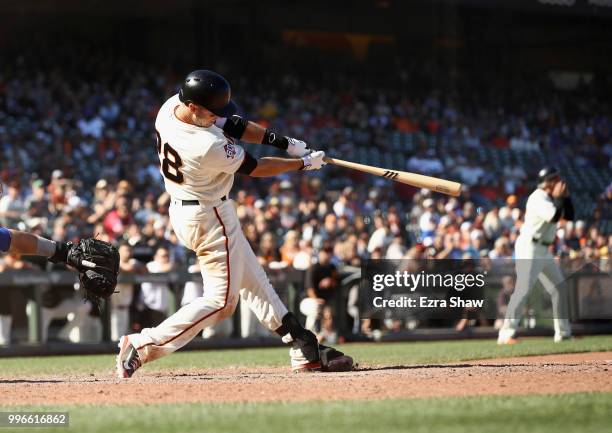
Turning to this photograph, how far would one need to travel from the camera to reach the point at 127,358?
7312 millimetres

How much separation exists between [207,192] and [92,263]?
3.09 ft

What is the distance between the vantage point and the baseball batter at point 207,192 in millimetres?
7035

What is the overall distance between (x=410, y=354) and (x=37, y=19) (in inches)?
650

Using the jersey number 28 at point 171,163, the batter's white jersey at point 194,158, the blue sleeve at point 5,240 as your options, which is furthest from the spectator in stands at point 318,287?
the blue sleeve at point 5,240

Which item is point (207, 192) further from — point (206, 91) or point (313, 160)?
point (313, 160)

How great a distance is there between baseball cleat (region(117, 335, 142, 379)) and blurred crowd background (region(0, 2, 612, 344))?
5.46 metres

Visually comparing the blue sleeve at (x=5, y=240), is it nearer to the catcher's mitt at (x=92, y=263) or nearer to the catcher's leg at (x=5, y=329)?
the catcher's mitt at (x=92, y=263)

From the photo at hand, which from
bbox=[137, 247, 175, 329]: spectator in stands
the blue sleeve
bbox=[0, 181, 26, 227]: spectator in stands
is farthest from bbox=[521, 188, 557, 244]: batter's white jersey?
the blue sleeve

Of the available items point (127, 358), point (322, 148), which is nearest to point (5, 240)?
point (127, 358)

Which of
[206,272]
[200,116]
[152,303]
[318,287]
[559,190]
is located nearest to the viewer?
[200,116]

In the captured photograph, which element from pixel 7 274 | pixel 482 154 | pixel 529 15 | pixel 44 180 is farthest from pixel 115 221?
pixel 529 15

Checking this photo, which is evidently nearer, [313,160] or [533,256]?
[313,160]

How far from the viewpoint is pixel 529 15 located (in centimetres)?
3019

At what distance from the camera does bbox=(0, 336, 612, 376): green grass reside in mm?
9398
